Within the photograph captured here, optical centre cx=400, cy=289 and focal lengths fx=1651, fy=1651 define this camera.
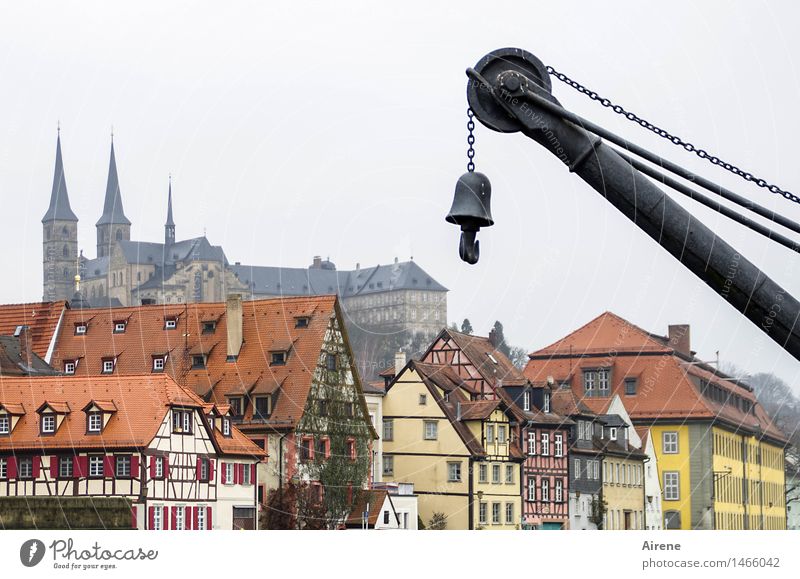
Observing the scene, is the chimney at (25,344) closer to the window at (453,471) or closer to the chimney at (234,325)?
the chimney at (234,325)

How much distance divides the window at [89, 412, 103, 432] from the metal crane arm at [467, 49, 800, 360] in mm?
29752

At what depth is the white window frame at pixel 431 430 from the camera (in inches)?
2035

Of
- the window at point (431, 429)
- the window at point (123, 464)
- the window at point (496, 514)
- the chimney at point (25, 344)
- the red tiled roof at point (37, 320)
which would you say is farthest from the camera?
the red tiled roof at point (37, 320)

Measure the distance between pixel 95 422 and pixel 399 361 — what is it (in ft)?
43.7

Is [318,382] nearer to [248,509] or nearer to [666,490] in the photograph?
[248,509]

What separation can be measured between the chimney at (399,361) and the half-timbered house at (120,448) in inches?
350

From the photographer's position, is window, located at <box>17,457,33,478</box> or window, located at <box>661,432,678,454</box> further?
window, located at <box>661,432,678,454</box>

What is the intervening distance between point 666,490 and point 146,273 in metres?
75.6

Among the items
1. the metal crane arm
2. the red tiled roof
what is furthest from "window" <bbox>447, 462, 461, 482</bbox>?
the metal crane arm

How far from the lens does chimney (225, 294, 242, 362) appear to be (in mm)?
50500

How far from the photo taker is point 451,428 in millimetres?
52375

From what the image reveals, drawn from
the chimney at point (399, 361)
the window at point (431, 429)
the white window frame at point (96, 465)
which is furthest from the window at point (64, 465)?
the window at point (431, 429)

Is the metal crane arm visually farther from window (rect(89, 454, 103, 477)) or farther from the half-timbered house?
window (rect(89, 454, 103, 477))
